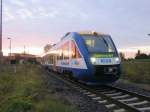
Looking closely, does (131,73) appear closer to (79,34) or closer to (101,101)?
(79,34)

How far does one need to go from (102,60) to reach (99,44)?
1447 mm

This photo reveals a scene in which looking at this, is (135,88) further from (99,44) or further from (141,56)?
(141,56)

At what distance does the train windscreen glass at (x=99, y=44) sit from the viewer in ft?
62.1

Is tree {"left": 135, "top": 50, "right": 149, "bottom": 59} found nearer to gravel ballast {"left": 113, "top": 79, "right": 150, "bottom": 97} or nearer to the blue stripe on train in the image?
gravel ballast {"left": 113, "top": 79, "right": 150, "bottom": 97}

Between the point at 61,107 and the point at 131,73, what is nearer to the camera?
the point at 61,107

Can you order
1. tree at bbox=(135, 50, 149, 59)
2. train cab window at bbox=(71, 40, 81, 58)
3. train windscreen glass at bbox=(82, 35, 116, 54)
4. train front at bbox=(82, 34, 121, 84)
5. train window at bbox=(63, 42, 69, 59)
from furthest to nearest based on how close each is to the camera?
tree at bbox=(135, 50, 149, 59)
train window at bbox=(63, 42, 69, 59)
train cab window at bbox=(71, 40, 81, 58)
train windscreen glass at bbox=(82, 35, 116, 54)
train front at bbox=(82, 34, 121, 84)

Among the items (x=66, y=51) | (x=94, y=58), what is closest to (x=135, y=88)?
(x=94, y=58)

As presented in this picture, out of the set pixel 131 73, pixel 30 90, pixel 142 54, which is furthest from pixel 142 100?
pixel 142 54

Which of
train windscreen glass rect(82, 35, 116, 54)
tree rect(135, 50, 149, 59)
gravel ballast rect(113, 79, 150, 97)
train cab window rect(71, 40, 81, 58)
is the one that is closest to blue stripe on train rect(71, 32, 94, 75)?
train windscreen glass rect(82, 35, 116, 54)

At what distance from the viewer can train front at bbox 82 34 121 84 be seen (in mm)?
17969

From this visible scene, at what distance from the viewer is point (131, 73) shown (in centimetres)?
2661

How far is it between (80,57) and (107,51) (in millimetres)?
1420

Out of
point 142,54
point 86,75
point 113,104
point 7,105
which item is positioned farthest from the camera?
point 142,54

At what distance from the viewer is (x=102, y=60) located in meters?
18.2
